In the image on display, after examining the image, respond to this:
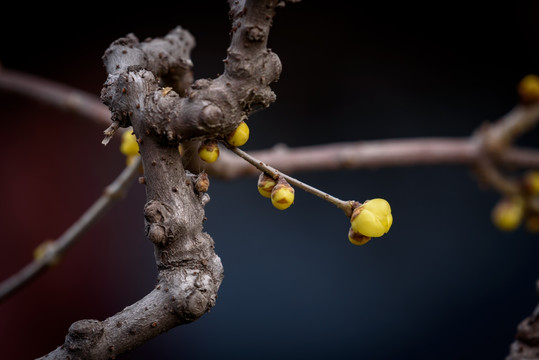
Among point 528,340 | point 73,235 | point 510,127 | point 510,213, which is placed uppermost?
point 510,127

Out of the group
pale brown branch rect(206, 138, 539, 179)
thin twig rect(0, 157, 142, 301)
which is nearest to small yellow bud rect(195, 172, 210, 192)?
thin twig rect(0, 157, 142, 301)

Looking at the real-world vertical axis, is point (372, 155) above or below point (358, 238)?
above

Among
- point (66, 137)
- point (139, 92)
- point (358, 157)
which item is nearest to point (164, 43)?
point (139, 92)

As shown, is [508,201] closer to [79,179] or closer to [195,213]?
[195,213]

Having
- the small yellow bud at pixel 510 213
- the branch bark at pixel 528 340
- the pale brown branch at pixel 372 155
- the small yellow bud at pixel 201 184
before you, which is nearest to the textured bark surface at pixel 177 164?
the small yellow bud at pixel 201 184

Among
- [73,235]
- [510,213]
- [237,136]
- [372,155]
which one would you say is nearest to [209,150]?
[237,136]

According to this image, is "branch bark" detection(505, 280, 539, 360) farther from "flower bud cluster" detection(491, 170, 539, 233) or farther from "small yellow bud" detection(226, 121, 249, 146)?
"flower bud cluster" detection(491, 170, 539, 233)

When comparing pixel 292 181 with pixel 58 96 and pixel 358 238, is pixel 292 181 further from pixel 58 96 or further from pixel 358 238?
pixel 58 96
